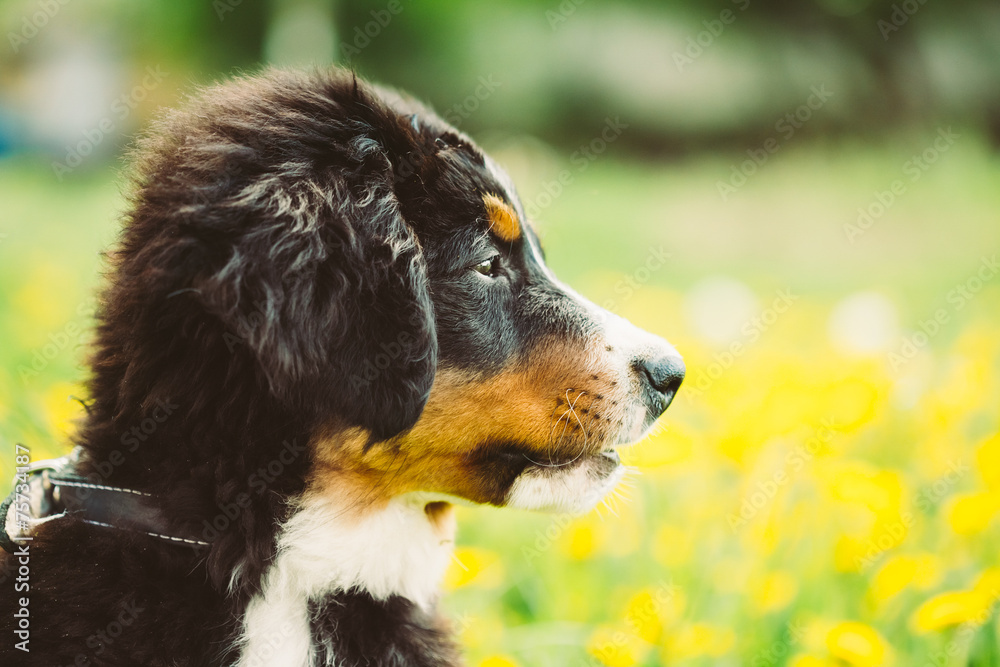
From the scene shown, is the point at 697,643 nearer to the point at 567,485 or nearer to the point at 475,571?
the point at 567,485

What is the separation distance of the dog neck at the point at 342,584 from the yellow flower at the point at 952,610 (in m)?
1.34

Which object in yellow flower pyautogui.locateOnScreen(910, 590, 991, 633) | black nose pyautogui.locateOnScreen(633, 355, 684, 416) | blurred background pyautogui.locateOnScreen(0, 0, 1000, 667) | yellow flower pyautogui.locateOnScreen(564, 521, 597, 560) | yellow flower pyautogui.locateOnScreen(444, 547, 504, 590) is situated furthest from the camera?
yellow flower pyautogui.locateOnScreen(564, 521, 597, 560)

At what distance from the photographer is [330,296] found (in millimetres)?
1989

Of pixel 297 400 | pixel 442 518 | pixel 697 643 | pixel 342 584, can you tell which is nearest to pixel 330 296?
pixel 297 400

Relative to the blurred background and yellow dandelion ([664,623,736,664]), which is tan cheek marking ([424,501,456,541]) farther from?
yellow dandelion ([664,623,736,664])

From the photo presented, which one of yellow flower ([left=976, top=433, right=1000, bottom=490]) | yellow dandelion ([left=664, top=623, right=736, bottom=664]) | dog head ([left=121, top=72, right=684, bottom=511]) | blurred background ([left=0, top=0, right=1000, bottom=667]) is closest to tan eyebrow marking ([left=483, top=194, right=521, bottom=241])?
dog head ([left=121, top=72, right=684, bottom=511])

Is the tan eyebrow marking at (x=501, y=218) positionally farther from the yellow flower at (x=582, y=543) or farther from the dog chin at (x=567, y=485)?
the yellow flower at (x=582, y=543)

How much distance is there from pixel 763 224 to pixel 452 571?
7.85 metres

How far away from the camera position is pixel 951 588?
2881 millimetres

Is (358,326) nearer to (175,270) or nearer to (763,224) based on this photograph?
(175,270)

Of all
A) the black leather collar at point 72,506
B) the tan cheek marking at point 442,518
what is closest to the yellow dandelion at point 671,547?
the tan cheek marking at point 442,518

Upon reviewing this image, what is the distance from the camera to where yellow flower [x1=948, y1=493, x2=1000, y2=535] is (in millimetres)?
2559

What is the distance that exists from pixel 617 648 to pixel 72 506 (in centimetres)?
159

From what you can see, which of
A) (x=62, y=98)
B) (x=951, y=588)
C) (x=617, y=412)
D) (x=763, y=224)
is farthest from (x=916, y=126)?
(x=62, y=98)
